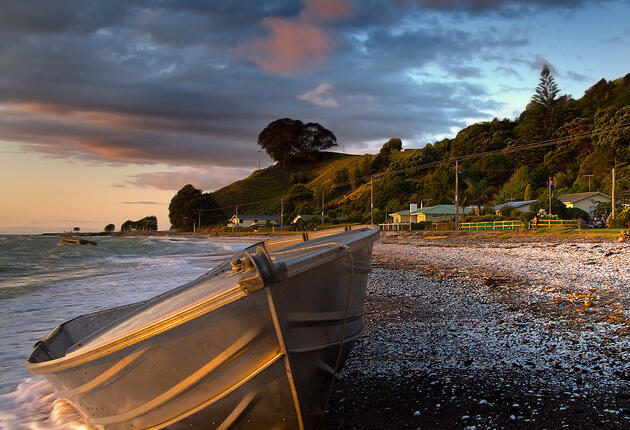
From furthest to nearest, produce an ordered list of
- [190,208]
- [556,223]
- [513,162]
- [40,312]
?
[190,208], [513,162], [556,223], [40,312]

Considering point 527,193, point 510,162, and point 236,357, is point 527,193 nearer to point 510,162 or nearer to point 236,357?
point 510,162

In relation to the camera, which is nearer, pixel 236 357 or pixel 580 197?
pixel 236 357

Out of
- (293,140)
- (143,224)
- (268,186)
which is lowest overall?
(143,224)

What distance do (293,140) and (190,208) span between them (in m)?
58.3

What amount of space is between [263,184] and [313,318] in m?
142

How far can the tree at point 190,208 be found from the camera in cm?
11038

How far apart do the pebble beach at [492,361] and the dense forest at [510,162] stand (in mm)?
43523

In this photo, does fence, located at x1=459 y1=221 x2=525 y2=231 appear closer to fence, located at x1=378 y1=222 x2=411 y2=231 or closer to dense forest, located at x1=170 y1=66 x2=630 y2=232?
fence, located at x1=378 y1=222 x2=411 y2=231

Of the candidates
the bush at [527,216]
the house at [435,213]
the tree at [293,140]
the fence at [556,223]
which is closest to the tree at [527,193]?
the house at [435,213]

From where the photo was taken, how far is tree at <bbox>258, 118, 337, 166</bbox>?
155875 mm

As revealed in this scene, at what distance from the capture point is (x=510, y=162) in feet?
234

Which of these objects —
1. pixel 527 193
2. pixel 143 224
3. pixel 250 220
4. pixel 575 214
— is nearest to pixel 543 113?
pixel 527 193

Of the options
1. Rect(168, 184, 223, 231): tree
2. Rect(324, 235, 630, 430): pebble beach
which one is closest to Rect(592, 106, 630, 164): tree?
Rect(324, 235, 630, 430): pebble beach

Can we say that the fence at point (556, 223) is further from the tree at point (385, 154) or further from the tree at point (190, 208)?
the tree at point (190, 208)
